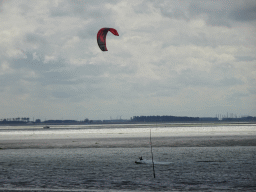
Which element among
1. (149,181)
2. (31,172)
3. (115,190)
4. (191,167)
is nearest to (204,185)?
(149,181)

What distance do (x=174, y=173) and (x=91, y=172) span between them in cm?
319

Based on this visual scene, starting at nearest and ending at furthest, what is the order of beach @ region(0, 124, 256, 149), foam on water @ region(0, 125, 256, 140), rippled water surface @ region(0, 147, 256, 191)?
rippled water surface @ region(0, 147, 256, 191), beach @ region(0, 124, 256, 149), foam on water @ region(0, 125, 256, 140)

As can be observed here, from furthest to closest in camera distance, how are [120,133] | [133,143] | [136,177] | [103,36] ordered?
[120,133]
[103,36]
[133,143]
[136,177]

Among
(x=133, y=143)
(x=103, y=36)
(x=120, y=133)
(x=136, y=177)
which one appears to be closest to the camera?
(x=136, y=177)

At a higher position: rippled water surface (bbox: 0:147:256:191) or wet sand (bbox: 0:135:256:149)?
rippled water surface (bbox: 0:147:256:191)

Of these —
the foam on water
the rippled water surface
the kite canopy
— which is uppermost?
the kite canopy

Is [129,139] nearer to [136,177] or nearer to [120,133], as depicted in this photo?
Answer: [120,133]

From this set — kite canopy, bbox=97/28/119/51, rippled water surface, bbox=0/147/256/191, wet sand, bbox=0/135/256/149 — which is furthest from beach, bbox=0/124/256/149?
rippled water surface, bbox=0/147/256/191

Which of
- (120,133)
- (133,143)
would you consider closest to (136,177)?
(133,143)

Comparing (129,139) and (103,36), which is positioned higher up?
(103,36)

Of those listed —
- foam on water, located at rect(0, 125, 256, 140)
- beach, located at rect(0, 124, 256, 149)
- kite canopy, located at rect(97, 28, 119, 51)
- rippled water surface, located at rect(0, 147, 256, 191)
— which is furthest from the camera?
foam on water, located at rect(0, 125, 256, 140)

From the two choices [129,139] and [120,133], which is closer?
[129,139]

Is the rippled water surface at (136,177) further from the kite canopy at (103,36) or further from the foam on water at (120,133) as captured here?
the foam on water at (120,133)

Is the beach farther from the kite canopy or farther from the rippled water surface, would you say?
the rippled water surface
